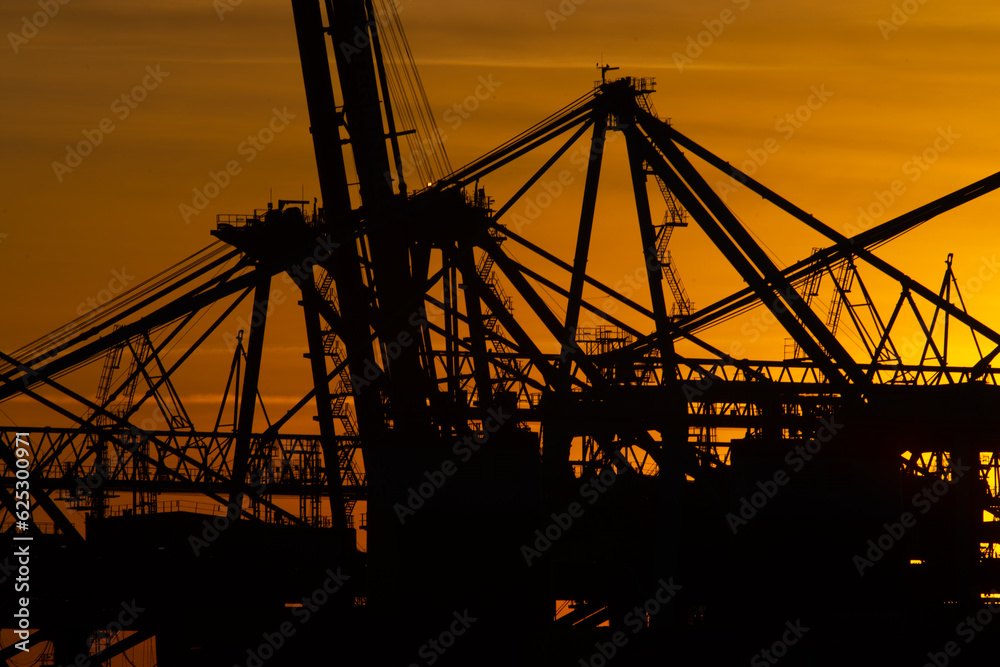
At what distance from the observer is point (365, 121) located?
6519 centimetres

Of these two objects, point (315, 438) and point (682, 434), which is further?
point (315, 438)

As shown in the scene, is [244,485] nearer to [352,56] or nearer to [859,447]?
[352,56]

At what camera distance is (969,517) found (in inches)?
2453

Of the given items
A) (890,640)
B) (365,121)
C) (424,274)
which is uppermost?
(365,121)

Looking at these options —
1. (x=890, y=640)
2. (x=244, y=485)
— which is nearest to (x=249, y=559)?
(x=244, y=485)

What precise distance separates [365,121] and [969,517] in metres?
28.5

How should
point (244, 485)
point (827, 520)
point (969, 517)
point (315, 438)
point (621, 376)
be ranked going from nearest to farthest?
point (827, 520) → point (969, 517) → point (621, 376) → point (244, 485) → point (315, 438)

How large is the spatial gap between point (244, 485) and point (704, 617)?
22276mm

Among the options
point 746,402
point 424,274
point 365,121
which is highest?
point 365,121

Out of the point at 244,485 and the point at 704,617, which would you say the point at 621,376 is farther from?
the point at 244,485

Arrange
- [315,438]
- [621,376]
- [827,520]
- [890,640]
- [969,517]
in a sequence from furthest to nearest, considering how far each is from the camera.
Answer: [315,438] < [621,376] < [969,517] < [827,520] < [890,640]

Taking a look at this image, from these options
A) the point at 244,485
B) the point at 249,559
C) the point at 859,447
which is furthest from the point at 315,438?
the point at 859,447

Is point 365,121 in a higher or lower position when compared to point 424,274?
higher

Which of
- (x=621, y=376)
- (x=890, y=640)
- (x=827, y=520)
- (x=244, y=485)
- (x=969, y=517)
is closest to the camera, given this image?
(x=890, y=640)
